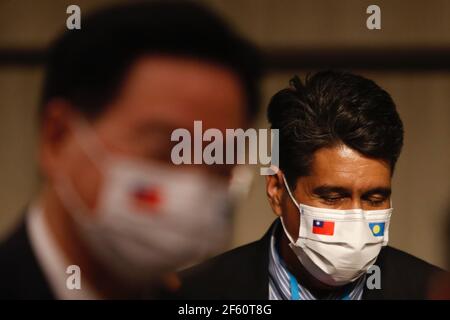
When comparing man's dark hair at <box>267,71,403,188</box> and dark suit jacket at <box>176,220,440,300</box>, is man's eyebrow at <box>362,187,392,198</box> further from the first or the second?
dark suit jacket at <box>176,220,440,300</box>

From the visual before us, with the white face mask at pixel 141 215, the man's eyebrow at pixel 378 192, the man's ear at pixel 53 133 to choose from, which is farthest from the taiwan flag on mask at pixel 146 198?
the man's eyebrow at pixel 378 192

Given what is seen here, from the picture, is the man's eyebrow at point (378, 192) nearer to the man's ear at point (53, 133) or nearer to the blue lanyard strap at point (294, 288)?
the blue lanyard strap at point (294, 288)

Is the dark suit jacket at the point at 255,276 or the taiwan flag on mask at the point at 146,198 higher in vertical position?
the taiwan flag on mask at the point at 146,198

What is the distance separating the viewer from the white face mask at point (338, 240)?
7.22 feet

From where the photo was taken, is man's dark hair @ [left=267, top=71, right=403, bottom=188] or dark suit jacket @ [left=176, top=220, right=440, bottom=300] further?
dark suit jacket @ [left=176, top=220, right=440, bottom=300]

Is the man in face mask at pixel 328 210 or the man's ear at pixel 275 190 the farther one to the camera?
the man's ear at pixel 275 190

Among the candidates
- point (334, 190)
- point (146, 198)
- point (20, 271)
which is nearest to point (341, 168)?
point (334, 190)

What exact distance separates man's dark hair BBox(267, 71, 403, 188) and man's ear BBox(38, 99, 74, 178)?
68 centimetres

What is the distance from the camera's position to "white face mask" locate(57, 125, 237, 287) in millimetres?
2123

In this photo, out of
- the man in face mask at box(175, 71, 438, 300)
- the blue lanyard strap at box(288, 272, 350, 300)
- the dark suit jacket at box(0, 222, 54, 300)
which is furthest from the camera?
the blue lanyard strap at box(288, 272, 350, 300)

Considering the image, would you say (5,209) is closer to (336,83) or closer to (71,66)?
(71,66)

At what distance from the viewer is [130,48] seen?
2287 millimetres

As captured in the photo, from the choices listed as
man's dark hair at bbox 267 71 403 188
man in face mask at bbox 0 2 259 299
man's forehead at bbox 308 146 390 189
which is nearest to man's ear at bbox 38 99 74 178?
man in face mask at bbox 0 2 259 299

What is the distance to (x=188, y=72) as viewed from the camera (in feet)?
7.46
